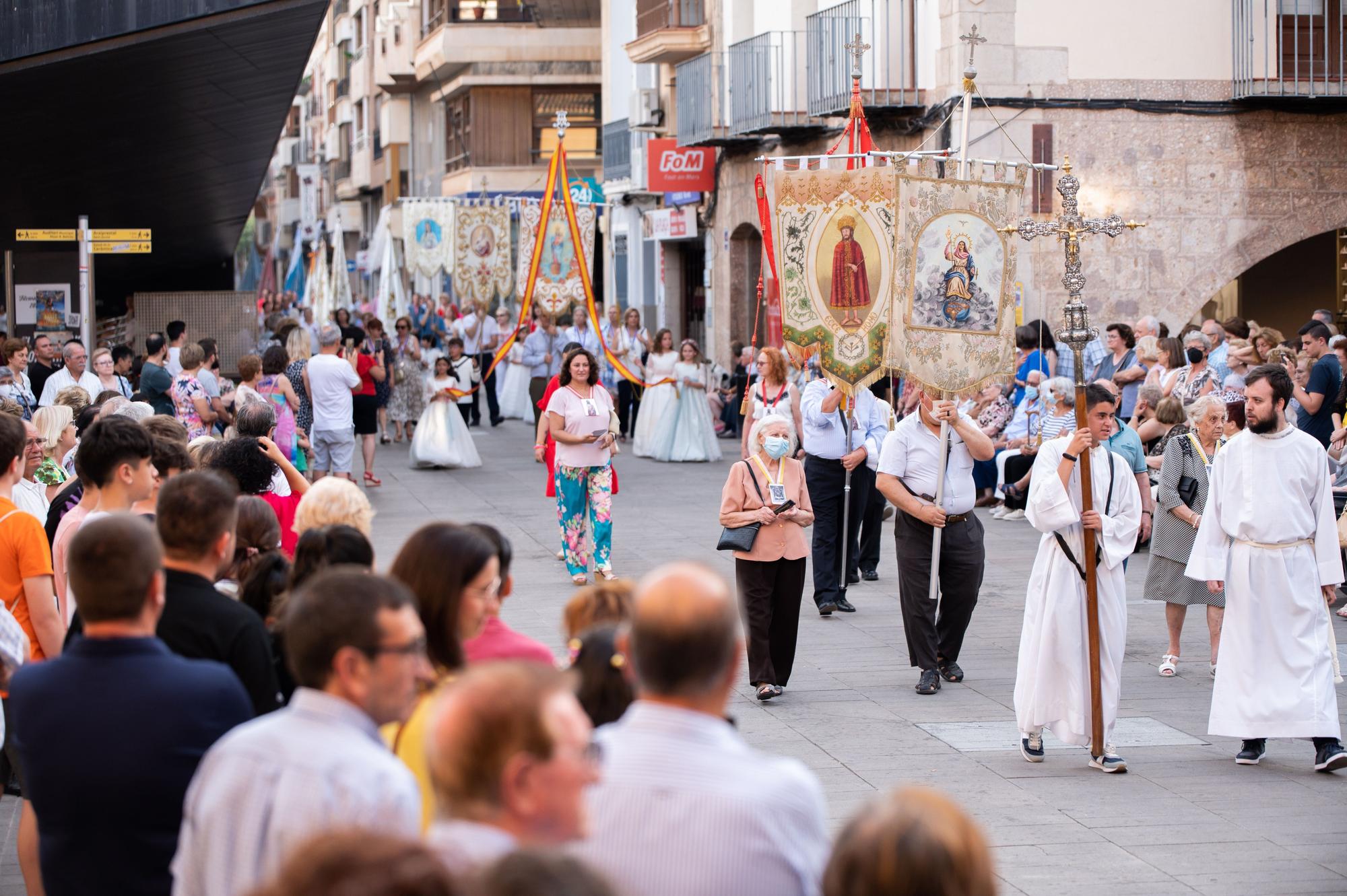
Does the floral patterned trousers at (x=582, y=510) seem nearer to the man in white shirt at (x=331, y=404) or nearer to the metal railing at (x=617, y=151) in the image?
the man in white shirt at (x=331, y=404)

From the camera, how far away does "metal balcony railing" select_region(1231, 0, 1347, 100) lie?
19.7m

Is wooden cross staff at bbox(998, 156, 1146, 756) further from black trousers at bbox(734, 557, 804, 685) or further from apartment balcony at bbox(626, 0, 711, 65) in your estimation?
apartment balcony at bbox(626, 0, 711, 65)

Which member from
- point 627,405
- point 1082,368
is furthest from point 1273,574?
point 627,405

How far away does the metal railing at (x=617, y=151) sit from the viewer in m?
35.7

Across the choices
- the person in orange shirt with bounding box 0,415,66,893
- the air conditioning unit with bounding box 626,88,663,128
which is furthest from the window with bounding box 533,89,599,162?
the person in orange shirt with bounding box 0,415,66,893

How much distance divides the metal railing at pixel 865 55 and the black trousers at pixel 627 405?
Answer: 16.3 feet

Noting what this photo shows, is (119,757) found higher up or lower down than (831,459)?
lower down

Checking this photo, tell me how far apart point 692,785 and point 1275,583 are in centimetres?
568

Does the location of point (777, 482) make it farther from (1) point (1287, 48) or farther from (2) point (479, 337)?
(2) point (479, 337)

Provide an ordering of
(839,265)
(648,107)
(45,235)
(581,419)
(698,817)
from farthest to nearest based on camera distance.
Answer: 1. (648,107)
2. (45,235)
3. (581,419)
4. (839,265)
5. (698,817)

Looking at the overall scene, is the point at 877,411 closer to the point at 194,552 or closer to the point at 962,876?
the point at 194,552

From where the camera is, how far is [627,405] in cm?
2553

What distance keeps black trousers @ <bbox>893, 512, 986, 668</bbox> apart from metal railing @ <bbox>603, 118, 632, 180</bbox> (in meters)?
26.8

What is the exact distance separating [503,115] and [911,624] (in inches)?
1436
